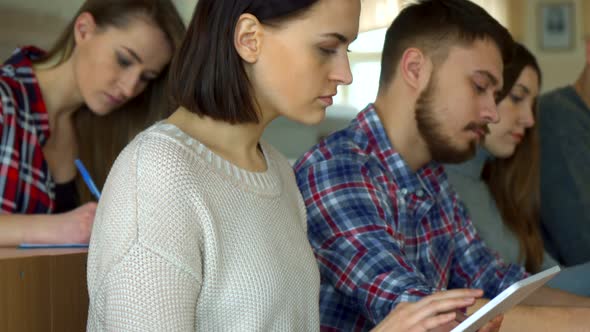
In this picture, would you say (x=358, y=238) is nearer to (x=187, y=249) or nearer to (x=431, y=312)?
(x=431, y=312)

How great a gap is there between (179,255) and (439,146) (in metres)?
0.81

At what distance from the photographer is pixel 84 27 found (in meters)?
1.78

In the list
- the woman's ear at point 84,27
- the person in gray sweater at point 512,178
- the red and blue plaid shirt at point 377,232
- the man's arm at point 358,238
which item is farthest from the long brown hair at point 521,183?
the woman's ear at point 84,27

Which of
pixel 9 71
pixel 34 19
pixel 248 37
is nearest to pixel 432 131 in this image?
pixel 248 37

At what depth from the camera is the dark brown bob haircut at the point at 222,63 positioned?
3.37 feet

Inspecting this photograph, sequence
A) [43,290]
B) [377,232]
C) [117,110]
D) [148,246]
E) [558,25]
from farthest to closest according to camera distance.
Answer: [558,25] < [117,110] < [377,232] < [43,290] < [148,246]

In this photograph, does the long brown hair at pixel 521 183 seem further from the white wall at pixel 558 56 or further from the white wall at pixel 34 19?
the white wall at pixel 558 56

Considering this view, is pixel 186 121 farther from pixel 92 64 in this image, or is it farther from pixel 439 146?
pixel 92 64

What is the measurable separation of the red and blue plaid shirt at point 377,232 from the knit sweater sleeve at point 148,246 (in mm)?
406

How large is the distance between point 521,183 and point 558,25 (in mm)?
1441

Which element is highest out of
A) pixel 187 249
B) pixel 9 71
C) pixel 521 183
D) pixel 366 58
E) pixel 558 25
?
pixel 9 71

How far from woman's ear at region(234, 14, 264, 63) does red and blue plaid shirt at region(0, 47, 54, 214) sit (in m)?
0.69

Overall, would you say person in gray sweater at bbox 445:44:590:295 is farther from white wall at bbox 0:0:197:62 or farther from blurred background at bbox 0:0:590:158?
white wall at bbox 0:0:197:62

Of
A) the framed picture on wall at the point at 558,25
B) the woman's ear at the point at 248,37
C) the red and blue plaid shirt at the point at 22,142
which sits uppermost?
the woman's ear at the point at 248,37
